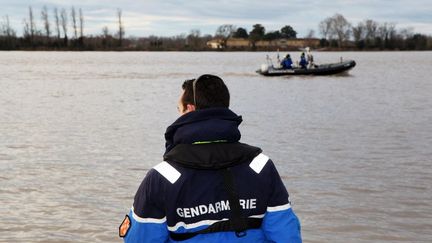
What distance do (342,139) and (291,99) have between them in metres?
15.0

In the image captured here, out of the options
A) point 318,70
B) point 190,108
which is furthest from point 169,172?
point 318,70

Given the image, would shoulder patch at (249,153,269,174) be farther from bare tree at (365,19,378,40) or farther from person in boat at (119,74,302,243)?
bare tree at (365,19,378,40)

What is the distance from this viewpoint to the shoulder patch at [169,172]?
9.43 feet

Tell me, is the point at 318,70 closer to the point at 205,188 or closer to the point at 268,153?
the point at 268,153

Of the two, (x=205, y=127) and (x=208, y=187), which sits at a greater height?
(x=205, y=127)

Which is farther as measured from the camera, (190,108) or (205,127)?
(190,108)

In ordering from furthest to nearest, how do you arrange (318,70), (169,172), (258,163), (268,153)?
(318,70) < (268,153) < (258,163) < (169,172)

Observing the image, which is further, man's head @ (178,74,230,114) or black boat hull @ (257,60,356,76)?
black boat hull @ (257,60,356,76)

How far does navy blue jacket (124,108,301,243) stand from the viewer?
2.89 metres

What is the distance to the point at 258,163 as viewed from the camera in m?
3.00

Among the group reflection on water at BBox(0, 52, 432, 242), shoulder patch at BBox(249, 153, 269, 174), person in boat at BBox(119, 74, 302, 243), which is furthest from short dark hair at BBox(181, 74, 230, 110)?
reflection on water at BBox(0, 52, 432, 242)

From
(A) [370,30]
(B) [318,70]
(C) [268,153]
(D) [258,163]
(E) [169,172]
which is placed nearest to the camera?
(E) [169,172]

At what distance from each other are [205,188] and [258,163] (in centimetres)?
29

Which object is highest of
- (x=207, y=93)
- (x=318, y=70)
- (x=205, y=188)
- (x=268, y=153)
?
(x=207, y=93)
